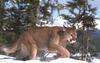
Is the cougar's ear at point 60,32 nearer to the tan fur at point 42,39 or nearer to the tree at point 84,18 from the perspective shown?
the tan fur at point 42,39

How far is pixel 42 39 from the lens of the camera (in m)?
7.73

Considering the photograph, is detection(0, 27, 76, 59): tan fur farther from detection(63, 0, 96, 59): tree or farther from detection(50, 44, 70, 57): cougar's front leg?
detection(63, 0, 96, 59): tree

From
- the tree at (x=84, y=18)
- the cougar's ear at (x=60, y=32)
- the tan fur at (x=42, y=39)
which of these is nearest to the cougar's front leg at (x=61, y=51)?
the tan fur at (x=42, y=39)

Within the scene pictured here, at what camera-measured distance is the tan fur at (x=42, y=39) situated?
7574 millimetres

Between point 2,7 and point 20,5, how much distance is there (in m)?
0.59

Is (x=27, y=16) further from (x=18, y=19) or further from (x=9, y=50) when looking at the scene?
(x=9, y=50)

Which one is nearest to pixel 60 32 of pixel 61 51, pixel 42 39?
pixel 42 39

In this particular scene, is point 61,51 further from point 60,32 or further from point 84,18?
point 84,18

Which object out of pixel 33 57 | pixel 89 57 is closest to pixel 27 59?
pixel 33 57

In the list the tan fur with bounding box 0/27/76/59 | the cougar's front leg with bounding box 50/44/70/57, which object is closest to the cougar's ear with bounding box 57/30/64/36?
the tan fur with bounding box 0/27/76/59

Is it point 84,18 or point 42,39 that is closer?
point 42,39

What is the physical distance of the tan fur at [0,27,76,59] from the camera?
757 cm

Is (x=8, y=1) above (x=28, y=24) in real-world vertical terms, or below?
above

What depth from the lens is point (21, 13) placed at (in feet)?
35.8
